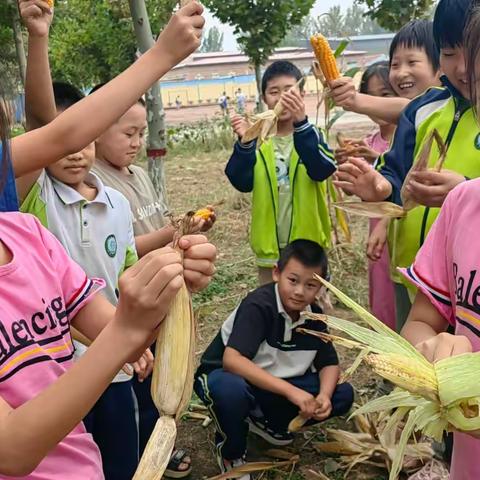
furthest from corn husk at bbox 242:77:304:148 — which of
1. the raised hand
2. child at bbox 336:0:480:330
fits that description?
the raised hand

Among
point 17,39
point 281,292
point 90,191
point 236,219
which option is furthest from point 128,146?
point 17,39

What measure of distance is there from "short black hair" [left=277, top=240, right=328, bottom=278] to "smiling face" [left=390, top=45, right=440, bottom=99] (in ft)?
2.91

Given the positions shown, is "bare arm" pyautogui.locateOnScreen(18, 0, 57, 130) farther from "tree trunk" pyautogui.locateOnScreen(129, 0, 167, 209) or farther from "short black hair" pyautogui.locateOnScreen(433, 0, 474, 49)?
"tree trunk" pyautogui.locateOnScreen(129, 0, 167, 209)

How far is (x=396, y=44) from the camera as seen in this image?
9.46ft

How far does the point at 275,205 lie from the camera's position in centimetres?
334

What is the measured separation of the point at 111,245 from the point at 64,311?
916mm

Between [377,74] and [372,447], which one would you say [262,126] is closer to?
[377,74]

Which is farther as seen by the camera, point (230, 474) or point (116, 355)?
point (230, 474)

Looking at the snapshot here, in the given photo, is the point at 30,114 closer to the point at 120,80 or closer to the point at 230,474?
the point at 120,80

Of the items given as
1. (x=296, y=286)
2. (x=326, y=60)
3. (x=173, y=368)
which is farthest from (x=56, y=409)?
(x=326, y=60)

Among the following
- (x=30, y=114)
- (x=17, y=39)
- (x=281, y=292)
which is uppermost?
(x=17, y=39)

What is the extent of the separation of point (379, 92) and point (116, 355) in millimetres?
3035

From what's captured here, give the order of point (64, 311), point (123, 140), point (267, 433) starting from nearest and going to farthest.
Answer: point (64, 311) → point (123, 140) → point (267, 433)

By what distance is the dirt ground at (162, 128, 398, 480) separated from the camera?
2.79 m
